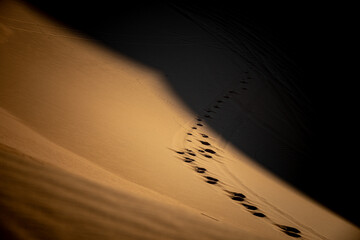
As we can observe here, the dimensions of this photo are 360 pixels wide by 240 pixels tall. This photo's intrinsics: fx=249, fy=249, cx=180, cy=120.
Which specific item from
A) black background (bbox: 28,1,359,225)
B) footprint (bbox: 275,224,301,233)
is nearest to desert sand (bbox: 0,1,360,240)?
footprint (bbox: 275,224,301,233)

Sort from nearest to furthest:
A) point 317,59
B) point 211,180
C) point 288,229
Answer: point 288,229 → point 211,180 → point 317,59

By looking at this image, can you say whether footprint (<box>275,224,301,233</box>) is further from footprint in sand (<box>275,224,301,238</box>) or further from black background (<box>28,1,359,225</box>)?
black background (<box>28,1,359,225</box>)

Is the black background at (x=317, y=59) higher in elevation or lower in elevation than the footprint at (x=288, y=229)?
higher

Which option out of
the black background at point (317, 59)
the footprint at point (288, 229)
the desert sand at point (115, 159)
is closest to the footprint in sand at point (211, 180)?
the desert sand at point (115, 159)

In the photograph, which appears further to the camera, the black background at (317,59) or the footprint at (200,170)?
the black background at (317,59)

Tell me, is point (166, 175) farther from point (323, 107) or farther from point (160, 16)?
point (160, 16)

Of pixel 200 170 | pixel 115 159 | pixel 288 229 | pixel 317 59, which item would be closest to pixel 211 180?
pixel 200 170

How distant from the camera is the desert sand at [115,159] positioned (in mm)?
1339

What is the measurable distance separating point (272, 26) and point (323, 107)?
12.8 feet

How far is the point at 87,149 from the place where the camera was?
86.8 inches

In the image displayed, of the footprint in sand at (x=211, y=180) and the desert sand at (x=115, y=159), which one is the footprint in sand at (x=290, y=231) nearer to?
the desert sand at (x=115, y=159)

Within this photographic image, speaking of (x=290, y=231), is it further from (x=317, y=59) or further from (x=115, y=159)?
(x=317, y=59)

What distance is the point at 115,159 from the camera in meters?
2.24

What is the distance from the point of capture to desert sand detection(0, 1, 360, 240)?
4.39ft
